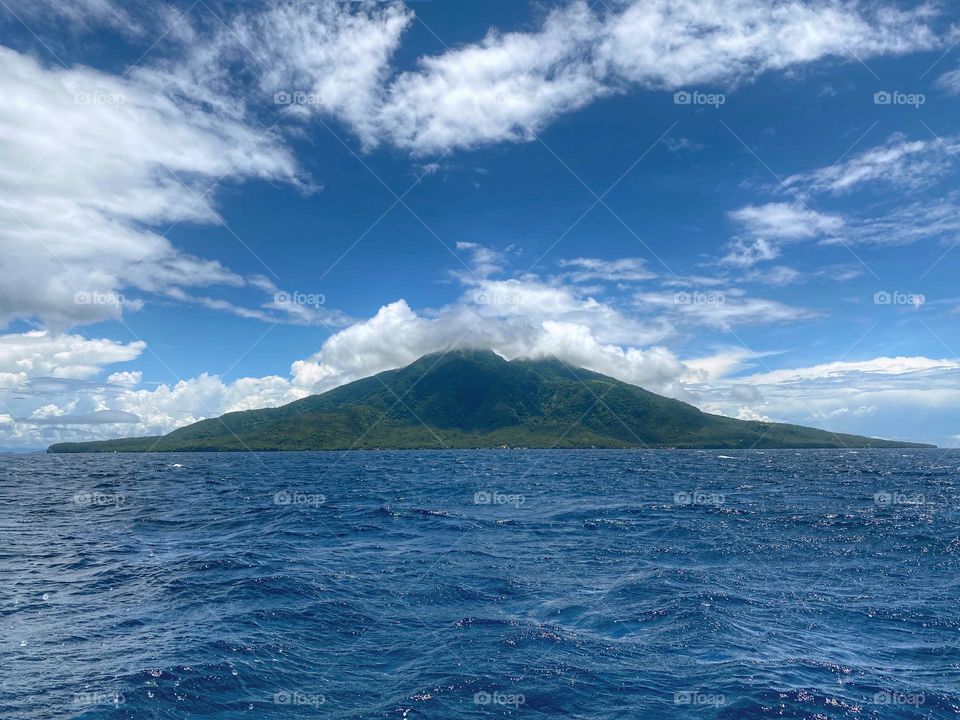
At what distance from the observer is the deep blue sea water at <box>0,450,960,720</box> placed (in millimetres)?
17359

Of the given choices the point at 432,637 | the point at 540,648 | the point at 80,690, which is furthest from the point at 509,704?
the point at 80,690

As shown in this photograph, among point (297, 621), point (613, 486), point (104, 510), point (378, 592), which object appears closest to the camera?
point (297, 621)

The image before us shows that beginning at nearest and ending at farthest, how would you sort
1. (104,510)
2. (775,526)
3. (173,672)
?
(173,672) → (775,526) → (104,510)

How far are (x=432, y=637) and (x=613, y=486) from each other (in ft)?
254

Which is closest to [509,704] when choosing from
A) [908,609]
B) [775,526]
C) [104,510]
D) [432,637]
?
[432,637]

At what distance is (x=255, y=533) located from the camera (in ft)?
151

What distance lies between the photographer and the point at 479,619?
24.4m

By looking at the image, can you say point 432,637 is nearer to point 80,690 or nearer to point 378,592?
point 378,592

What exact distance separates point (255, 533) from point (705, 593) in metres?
36.4

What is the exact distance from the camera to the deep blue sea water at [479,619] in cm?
1736

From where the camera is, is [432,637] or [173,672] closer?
[173,672]

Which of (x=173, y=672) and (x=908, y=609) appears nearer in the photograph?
(x=173, y=672)

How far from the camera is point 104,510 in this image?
209 feet

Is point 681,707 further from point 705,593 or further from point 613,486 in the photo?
point 613,486
